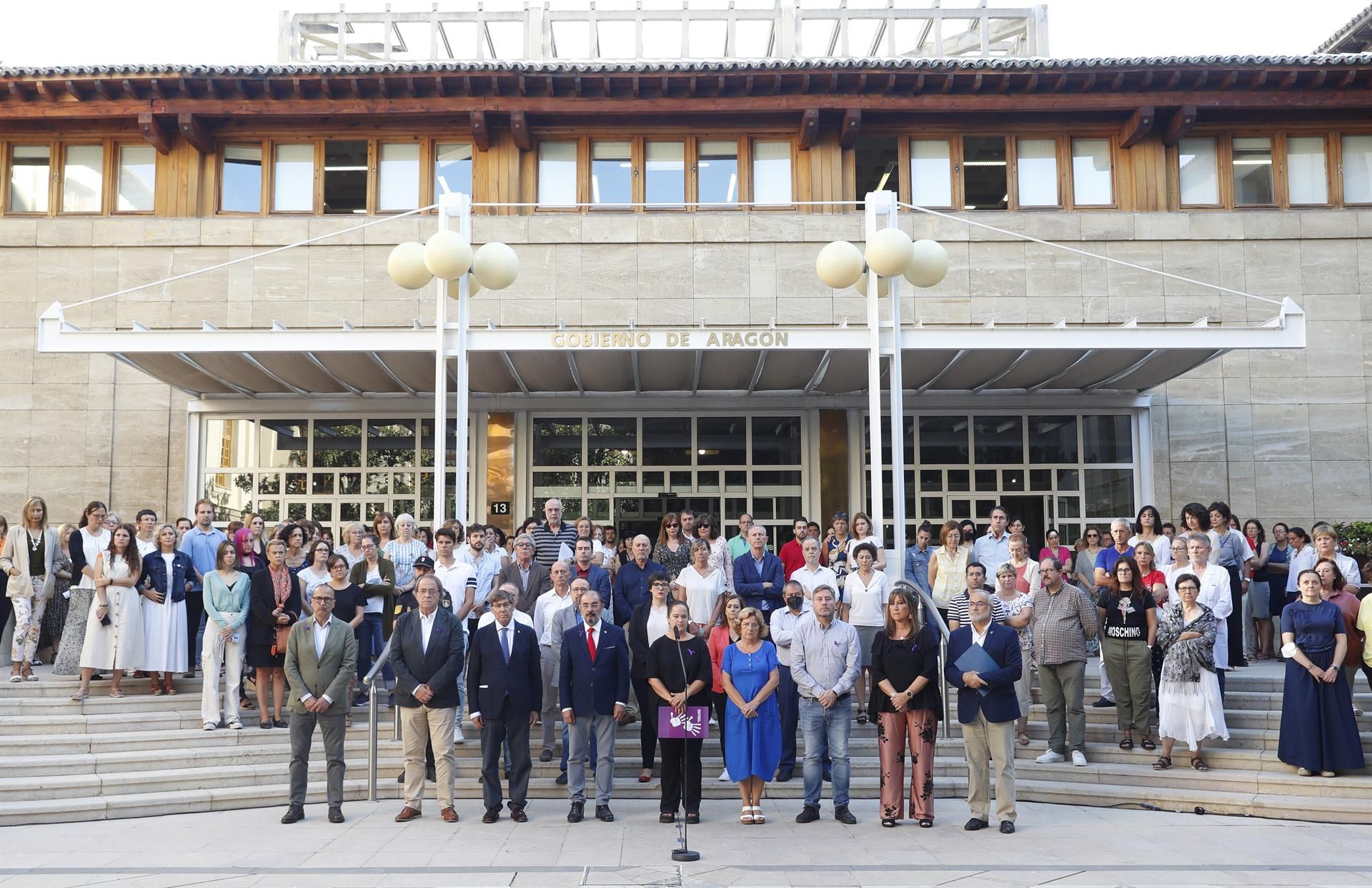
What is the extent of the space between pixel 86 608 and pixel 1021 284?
1414 cm

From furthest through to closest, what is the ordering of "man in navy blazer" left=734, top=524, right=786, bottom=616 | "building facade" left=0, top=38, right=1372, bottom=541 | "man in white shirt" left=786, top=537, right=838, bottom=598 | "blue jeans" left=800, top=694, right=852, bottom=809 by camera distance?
1. "building facade" left=0, top=38, right=1372, bottom=541
2. "man in navy blazer" left=734, top=524, right=786, bottom=616
3. "man in white shirt" left=786, top=537, right=838, bottom=598
4. "blue jeans" left=800, top=694, right=852, bottom=809

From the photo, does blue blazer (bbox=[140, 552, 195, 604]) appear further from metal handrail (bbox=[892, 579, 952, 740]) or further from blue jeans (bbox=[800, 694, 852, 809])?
metal handrail (bbox=[892, 579, 952, 740])

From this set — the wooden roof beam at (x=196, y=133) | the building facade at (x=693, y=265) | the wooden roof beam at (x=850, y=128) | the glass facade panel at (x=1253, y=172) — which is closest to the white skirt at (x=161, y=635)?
the building facade at (x=693, y=265)

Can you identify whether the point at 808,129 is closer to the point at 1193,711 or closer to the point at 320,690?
the point at 1193,711

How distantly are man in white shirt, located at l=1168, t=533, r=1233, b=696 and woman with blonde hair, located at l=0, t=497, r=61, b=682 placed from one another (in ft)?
38.0

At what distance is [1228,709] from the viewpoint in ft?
37.0

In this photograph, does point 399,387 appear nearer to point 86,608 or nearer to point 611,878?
point 86,608

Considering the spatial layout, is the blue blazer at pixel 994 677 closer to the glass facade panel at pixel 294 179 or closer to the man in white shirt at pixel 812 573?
the man in white shirt at pixel 812 573

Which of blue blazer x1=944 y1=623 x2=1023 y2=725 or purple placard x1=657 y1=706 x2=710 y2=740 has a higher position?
blue blazer x1=944 y1=623 x2=1023 y2=725

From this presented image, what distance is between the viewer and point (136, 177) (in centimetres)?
1908

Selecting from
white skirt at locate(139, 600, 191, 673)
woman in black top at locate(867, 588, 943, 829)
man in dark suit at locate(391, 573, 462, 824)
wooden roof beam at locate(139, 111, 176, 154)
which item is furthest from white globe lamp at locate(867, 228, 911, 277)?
wooden roof beam at locate(139, 111, 176, 154)

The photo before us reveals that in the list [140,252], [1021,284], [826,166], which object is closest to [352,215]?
[140,252]

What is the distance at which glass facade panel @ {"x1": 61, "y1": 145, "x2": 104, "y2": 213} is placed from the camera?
62.2ft

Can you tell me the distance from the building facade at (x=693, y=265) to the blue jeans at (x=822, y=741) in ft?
28.2
